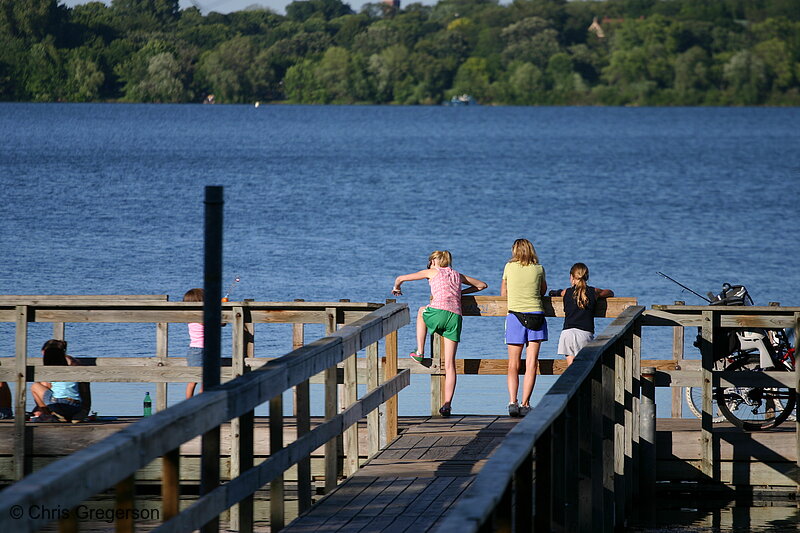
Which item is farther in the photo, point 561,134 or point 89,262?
point 561,134

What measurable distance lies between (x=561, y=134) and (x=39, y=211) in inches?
3451

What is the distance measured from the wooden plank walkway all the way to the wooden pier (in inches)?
0.6

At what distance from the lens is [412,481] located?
729cm

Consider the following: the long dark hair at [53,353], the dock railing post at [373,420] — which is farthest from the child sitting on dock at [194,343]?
the dock railing post at [373,420]

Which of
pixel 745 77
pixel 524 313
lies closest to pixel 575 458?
pixel 524 313

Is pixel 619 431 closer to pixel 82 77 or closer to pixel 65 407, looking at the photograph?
pixel 65 407

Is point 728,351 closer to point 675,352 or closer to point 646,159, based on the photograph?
point 675,352

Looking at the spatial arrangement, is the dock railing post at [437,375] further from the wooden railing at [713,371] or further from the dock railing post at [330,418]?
the dock railing post at [330,418]

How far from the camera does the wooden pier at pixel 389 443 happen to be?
12.9 feet

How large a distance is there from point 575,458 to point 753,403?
5.51 m

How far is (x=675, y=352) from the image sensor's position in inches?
424

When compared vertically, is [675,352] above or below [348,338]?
below

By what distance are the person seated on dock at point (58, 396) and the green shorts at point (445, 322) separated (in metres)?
2.75

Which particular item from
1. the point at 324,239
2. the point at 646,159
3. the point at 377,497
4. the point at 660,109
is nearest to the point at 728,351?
the point at 377,497
